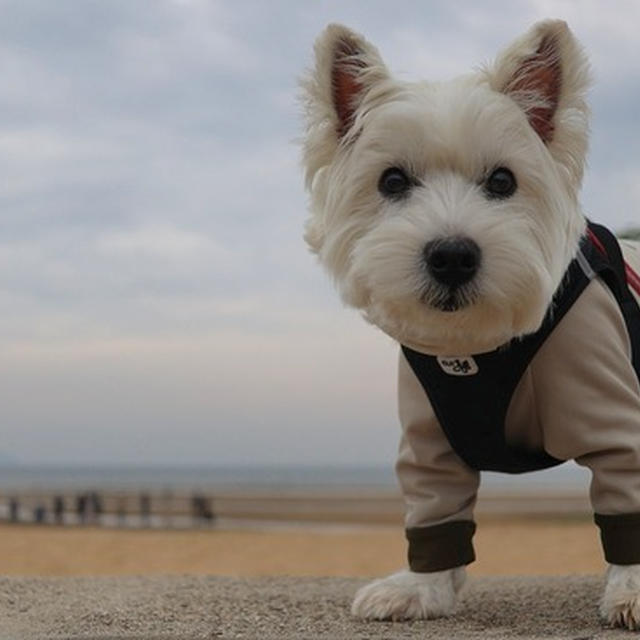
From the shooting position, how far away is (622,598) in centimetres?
426

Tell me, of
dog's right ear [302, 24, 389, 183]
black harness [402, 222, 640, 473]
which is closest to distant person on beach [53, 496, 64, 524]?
black harness [402, 222, 640, 473]

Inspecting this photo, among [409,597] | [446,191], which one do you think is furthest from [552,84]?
[409,597]

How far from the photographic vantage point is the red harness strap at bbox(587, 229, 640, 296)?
15.4 ft

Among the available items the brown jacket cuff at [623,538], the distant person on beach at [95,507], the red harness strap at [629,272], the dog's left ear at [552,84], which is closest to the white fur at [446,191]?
the dog's left ear at [552,84]

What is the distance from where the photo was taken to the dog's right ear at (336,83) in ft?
13.9

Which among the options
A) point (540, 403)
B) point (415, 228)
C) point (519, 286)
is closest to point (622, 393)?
point (540, 403)

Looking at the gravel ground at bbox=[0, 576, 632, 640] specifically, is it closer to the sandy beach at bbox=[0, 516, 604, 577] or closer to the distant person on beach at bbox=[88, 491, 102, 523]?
the sandy beach at bbox=[0, 516, 604, 577]

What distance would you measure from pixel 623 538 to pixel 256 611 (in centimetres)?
154

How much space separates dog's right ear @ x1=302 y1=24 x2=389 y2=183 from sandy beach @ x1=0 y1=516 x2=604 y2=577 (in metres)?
10.0

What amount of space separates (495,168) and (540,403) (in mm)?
995

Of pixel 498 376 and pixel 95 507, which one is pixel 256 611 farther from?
pixel 95 507

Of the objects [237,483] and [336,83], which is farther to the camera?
[237,483]

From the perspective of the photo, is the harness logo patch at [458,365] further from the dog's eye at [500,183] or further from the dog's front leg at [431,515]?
the dog's eye at [500,183]

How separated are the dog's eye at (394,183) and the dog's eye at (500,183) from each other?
273mm
